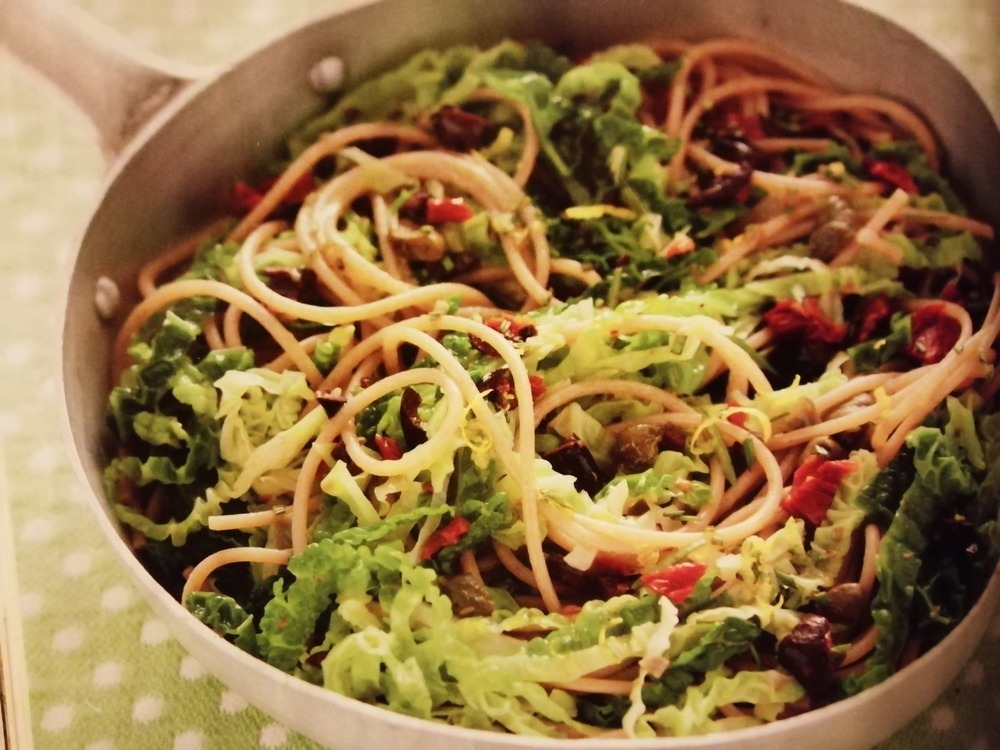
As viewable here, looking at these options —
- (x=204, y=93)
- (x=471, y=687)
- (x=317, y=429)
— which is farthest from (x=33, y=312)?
(x=471, y=687)

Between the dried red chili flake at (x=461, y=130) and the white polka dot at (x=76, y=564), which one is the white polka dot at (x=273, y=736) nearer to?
the white polka dot at (x=76, y=564)

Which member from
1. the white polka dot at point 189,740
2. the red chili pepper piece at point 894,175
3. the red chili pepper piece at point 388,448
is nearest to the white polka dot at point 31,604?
the white polka dot at point 189,740

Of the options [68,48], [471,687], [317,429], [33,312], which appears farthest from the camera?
[33,312]

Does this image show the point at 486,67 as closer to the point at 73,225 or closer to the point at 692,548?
the point at 73,225

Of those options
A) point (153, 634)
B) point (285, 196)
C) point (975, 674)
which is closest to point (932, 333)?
→ point (975, 674)

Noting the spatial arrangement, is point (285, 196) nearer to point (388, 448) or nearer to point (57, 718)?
point (388, 448)

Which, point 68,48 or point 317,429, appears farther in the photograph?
point 68,48

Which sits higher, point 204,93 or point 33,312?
point 204,93
